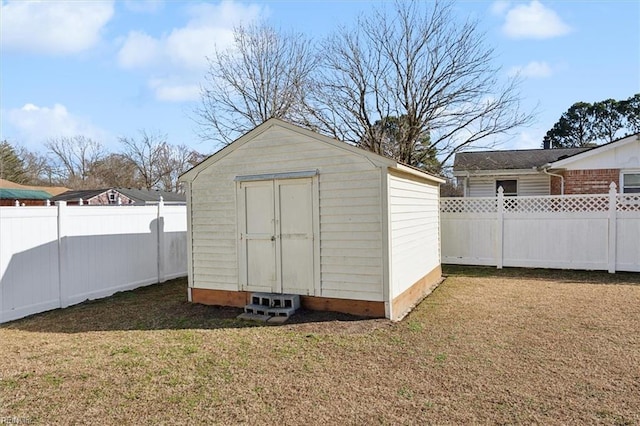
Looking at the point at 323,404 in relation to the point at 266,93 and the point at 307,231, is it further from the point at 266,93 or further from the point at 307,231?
the point at 266,93

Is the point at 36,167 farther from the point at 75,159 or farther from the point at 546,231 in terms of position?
the point at 546,231

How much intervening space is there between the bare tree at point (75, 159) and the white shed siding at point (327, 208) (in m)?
37.8

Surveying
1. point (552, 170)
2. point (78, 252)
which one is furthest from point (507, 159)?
point (78, 252)

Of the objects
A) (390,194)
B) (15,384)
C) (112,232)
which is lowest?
(15,384)

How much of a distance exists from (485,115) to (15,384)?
15.2 meters

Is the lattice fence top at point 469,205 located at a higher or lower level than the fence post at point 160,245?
higher

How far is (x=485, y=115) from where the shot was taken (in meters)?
14.7

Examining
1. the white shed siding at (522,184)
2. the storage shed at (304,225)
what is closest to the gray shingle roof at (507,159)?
the white shed siding at (522,184)

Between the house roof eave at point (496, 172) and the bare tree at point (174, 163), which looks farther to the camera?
the bare tree at point (174, 163)

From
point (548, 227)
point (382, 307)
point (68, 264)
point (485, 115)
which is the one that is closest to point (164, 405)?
point (382, 307)

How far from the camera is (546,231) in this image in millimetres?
9562

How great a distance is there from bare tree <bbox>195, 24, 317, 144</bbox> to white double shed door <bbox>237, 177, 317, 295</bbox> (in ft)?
36.4

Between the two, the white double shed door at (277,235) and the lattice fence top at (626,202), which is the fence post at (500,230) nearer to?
the lattice fence top at (626,202)

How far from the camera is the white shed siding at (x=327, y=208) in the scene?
5500 millimetres
